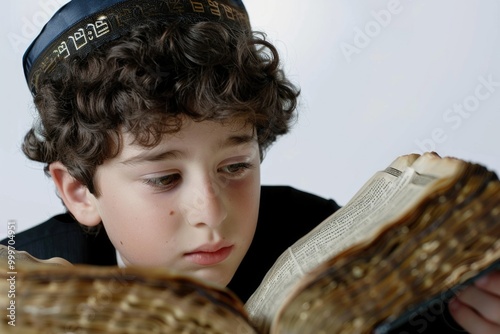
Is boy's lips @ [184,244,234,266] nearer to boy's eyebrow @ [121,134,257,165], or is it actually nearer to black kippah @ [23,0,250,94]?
boy's eyebrow @ [121,134,257,165]

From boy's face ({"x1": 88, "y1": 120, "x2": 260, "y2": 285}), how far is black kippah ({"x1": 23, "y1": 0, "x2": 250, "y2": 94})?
0.54ft

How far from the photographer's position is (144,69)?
0.91 meters

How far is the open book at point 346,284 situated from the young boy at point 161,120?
0.88 ft

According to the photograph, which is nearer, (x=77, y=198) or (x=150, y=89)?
(x=150, y=89)

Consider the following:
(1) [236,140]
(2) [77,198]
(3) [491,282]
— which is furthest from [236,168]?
(3) [491,282]

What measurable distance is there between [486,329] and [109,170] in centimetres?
51

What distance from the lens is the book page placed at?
2.06 ft

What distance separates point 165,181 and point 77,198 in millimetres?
222

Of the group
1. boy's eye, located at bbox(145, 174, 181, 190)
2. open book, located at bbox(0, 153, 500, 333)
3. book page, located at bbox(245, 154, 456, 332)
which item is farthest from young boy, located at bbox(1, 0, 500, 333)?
open book, located at bbox(0, 153, 500, 333)

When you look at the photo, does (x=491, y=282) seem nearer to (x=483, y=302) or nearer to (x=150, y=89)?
(x=483, y=302)

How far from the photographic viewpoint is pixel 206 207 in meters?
0.83

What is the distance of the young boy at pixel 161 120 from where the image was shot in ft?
2.84

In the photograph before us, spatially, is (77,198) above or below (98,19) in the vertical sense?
below

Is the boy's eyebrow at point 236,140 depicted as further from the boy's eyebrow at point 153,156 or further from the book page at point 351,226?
the book page at point 351,226
